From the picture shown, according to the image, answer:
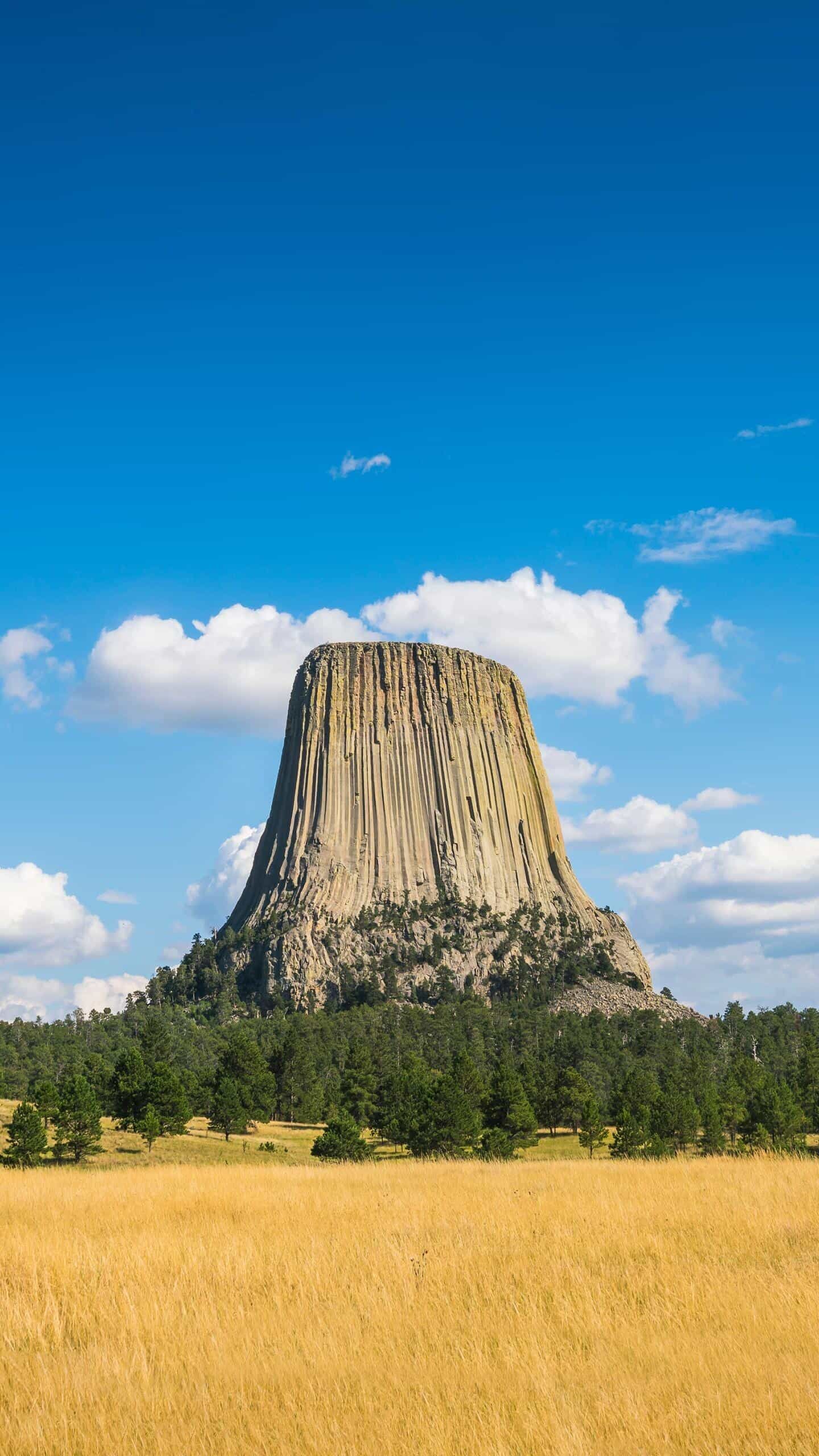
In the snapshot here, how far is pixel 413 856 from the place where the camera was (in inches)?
6905

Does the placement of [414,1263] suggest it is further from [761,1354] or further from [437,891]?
[437,891]

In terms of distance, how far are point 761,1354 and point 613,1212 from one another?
7117 millimetres

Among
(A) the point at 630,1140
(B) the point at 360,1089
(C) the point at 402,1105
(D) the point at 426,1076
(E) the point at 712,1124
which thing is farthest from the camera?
(B) the point at 360,1089

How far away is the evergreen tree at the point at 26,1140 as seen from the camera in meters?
40.8

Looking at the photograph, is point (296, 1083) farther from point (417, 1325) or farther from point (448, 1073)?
point (417, 1325)

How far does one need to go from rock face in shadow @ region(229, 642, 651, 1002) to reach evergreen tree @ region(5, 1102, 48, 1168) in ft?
363

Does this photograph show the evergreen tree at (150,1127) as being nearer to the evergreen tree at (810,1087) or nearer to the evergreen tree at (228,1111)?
the evergreen tree at (228,1111)

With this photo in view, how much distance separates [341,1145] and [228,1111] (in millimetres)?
16932

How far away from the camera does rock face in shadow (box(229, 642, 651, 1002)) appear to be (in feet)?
530

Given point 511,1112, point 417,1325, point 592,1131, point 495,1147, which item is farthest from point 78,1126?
point 417,1325

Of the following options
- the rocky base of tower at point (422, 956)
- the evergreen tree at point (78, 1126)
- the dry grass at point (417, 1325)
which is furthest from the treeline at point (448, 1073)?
the dry grass at point (417, 1325)

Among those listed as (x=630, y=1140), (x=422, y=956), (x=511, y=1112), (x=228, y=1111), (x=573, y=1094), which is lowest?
(x=630, y=1140)

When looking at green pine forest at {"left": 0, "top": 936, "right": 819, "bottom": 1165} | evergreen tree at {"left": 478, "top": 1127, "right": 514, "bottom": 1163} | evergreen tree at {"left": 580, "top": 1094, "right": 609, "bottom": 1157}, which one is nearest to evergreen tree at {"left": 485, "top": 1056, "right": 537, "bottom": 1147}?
green pine forest at {"left": 0, "top": 936, "right": 819, "bottom": 1165}

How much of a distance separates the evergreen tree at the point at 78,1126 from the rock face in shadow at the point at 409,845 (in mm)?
106821
